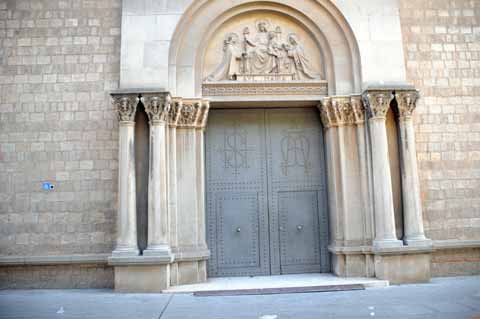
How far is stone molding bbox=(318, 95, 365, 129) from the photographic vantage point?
847cm

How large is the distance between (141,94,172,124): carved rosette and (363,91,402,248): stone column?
3.80 metres

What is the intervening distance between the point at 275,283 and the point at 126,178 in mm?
3322

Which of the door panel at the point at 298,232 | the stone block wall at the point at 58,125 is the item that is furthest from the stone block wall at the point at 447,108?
the stone block wall at the point at 58,125

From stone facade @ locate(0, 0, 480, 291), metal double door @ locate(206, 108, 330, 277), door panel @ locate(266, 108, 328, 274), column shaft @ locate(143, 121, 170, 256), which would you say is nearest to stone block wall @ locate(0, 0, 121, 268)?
stone facade @ locate(0, 0, 480, 291)

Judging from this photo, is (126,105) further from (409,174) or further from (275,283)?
(409,174)

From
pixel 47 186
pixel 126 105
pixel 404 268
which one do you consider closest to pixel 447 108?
pixel 404 268

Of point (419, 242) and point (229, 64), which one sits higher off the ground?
point (229, 64)

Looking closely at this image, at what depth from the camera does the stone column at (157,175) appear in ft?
25.5

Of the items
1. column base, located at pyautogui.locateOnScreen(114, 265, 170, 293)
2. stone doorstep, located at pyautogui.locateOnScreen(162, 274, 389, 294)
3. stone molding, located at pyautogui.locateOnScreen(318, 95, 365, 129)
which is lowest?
stone doorstep, located at pyautogui.locateOnScreen(162, 274, 389, 294)

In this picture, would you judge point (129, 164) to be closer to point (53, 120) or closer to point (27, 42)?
point (53, 120)

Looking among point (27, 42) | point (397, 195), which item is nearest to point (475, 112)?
point (397, 195)

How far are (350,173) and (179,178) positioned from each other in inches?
132

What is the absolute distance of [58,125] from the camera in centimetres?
849

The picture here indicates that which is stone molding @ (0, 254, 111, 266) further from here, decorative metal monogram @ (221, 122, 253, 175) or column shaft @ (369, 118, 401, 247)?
column shaft @ (369, 118, 401, 247)
